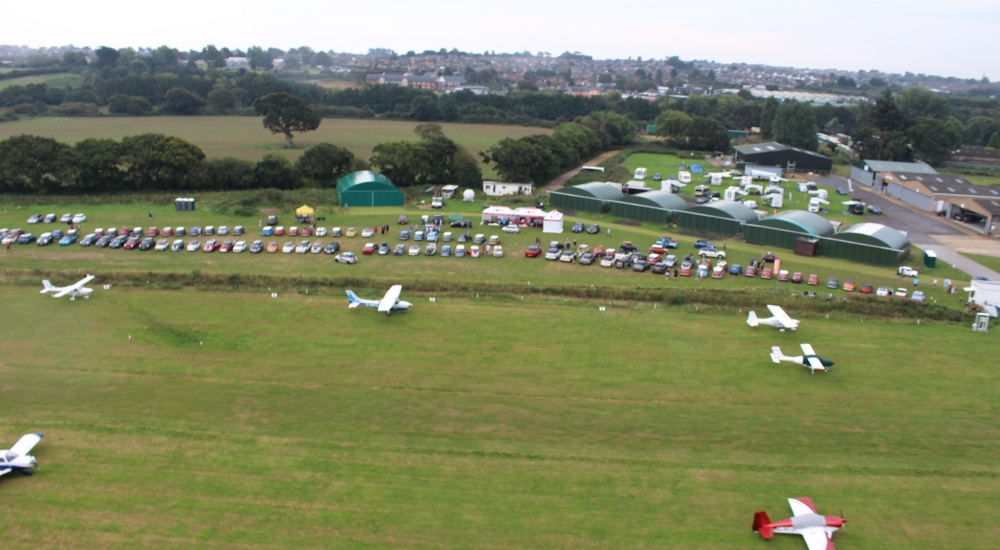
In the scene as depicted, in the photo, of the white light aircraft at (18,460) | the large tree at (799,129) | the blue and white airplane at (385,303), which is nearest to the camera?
the white light aircraft at (18,460)

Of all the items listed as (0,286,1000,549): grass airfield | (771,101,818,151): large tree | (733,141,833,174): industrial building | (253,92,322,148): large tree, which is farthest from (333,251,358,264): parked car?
(771,101,818,151): large tree

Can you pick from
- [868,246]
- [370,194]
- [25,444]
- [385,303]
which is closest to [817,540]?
[385,303]

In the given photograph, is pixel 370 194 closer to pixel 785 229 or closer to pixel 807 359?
pixel 785 229

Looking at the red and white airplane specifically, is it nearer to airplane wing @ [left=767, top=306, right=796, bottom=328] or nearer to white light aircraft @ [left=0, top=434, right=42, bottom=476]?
airplane wing @ [left=767, top=306, right=796, bottom=328]

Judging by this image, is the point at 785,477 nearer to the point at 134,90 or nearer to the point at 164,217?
the point at 164,217

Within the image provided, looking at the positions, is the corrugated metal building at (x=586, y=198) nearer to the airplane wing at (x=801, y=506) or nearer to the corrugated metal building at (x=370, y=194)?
the corrugated metal building at (x=370, y=194)

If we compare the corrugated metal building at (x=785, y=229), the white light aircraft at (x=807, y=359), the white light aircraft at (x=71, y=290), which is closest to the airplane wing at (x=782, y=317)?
the white light aircraft at (x=807, y=359)

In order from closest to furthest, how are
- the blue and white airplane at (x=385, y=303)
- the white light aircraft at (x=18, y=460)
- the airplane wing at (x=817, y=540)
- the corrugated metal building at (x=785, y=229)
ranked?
the airplane wing at (x=817, y=540) → the white light aircraft at (x=18, y=460) → the blue and white airplane at (x=385, y=303) → the corrugated metal building at (x=785, y=229)
